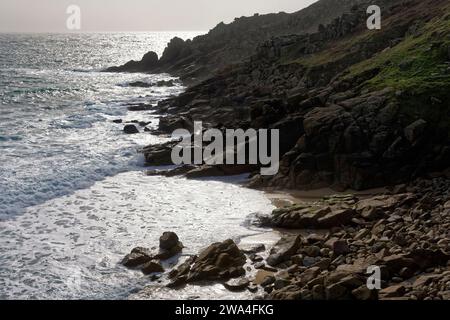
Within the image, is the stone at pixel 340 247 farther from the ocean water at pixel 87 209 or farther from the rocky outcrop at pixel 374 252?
the ocean water at pixel 87 209

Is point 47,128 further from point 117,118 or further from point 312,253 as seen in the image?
point 312,253

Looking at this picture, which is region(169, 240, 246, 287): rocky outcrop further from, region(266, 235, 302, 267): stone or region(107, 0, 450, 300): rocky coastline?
region(266, 235, 302, 267): stone

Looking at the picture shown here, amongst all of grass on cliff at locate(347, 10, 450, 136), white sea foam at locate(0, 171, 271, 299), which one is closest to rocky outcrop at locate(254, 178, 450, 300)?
white sea foam at locate(0, 171, 271, 299)

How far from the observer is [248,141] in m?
28.1

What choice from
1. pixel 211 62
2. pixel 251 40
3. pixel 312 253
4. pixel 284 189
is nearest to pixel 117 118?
pixel 284 189

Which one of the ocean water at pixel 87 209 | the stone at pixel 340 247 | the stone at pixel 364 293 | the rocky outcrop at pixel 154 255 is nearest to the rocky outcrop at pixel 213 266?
the rocky outcrop at pixel 154 255

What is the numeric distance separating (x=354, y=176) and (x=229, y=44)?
251 ft

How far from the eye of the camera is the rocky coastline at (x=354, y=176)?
13234 millimetres

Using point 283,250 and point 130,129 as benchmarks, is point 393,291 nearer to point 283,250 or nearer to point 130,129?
point 283,250

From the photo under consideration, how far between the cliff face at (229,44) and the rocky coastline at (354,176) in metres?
42.5

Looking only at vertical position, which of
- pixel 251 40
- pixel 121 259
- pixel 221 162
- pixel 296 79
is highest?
pixel 251 40

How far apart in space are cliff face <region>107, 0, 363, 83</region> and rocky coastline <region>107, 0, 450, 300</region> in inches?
1673

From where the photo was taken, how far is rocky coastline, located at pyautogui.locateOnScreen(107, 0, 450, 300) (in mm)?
13234
